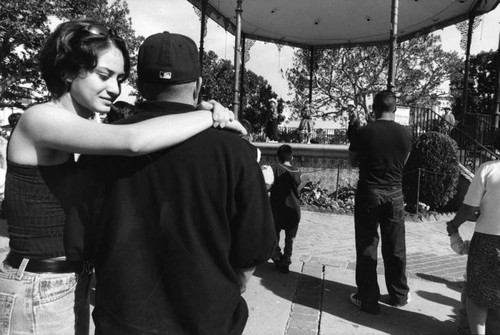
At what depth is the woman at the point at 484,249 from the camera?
2.73 meters

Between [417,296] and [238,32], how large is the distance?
10.2 meters

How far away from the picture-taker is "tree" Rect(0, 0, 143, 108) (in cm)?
1895

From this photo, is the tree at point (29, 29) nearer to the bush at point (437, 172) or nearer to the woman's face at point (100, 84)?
the bush at point (437, 172)

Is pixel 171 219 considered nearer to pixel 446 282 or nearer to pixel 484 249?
pixel 484 249

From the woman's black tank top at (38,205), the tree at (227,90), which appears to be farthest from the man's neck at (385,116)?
the tree at (227,90)

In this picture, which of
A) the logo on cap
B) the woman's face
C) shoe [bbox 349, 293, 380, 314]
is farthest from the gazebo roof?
the logo on cap

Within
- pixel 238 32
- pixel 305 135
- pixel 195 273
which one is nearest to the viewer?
pixel 195 273

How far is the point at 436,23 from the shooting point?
16594 millimetres

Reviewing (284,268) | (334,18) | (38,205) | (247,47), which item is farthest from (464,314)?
(247,47)

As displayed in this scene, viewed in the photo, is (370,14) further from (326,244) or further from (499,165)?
(499,165)

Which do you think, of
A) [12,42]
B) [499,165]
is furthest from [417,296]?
[12,42]

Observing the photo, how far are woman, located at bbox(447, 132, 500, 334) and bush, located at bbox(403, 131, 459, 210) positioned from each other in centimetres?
613

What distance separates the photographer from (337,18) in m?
16.7

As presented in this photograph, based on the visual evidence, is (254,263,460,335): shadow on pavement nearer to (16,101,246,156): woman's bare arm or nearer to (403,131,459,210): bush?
(16,101,246,156): woman's bare arm
